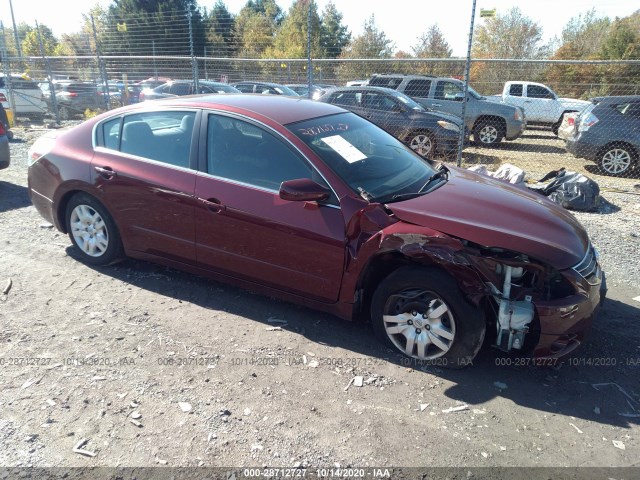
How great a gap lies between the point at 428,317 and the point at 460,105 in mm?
10231

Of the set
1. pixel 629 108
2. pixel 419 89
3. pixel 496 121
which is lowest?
pixel 496 121

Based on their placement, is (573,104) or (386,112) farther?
(573,104)

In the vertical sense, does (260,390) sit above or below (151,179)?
below

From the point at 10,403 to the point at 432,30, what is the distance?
3369cm

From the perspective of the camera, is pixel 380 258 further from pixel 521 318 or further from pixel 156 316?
pixel 156 316

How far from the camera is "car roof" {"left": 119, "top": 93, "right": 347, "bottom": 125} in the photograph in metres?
3.85

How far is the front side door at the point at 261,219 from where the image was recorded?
11.1 feet

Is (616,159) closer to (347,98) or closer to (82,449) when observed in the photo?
(347,98)

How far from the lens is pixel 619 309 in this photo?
409 centimetres

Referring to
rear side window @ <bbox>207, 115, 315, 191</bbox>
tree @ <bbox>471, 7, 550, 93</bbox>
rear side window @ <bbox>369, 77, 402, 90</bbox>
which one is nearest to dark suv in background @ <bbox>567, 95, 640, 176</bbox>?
rear side window @ <bbox>369, 77, 402, 90</bbox>

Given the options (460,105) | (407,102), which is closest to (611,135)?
(460,105)

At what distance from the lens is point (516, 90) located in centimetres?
1658

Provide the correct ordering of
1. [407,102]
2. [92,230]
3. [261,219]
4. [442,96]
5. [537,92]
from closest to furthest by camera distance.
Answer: [261,219]
[92,230]
[407,102]
[442,96]
[537,92]

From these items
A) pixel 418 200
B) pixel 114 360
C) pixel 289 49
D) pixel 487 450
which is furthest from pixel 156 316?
pixel 289 49
